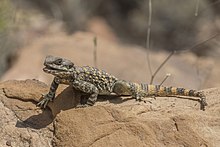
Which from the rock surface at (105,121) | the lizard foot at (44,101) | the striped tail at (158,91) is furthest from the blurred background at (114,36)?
the lizard foot at (44,101)

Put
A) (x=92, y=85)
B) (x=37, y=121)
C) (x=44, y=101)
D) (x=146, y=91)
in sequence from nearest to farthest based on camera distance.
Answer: (x=37, y=121) → (x=44, y=101) → (x=92, y=85) → (x=146, y=91)

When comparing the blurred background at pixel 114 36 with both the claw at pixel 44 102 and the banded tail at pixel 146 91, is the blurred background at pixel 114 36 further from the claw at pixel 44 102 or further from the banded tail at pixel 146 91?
the claw at pixel 44 102

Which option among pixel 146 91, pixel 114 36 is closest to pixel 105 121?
pixel 146 91

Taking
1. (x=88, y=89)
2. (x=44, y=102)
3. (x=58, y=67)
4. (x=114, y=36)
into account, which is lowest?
(x=44, y=102)

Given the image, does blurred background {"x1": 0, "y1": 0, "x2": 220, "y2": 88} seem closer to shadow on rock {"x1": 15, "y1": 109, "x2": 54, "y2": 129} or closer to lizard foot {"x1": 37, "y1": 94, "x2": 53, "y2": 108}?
lizard foot {"x1": 37, "y1": 94, "x2": 53, "y2": 108}

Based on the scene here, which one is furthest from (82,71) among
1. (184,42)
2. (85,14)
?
(85,14)

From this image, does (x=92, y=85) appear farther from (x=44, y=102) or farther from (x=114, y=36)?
(x=114, y=36)
